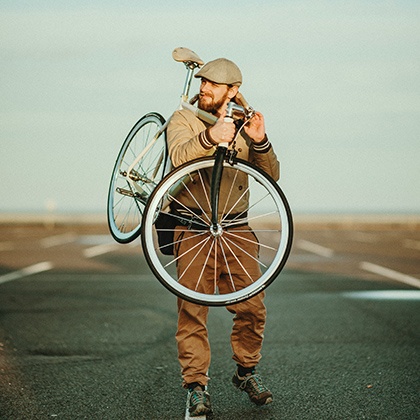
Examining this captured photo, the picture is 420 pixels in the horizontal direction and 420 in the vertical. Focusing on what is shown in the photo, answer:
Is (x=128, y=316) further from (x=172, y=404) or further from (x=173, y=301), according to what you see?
(x=172, y=404)

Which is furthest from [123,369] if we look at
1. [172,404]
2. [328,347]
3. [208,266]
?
[328,347]

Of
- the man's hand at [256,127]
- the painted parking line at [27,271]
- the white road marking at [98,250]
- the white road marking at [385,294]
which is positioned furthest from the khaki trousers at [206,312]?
the white road marking at [98,250]

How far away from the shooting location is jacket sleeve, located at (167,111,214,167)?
4.62 m

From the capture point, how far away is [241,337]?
17.4 feet

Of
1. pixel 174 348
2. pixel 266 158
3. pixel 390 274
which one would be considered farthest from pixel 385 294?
pixel 266 158

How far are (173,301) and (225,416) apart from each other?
574 centimetres

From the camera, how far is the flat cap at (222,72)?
489 centimetres

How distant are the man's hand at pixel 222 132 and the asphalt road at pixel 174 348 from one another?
1690mm

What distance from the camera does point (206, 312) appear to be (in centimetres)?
511

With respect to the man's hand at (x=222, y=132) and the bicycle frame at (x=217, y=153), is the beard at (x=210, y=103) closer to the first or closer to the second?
the bicycle frame at (x=217, y=153)

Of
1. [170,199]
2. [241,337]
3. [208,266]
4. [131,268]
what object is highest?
[170,199]

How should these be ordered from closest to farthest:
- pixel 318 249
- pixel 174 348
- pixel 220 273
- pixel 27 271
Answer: pixel 220 273 < pixel 174 348 < pixel 27 271 < pixel 318 249

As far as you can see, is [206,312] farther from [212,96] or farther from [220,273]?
[212,96]

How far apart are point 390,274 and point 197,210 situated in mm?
9363
